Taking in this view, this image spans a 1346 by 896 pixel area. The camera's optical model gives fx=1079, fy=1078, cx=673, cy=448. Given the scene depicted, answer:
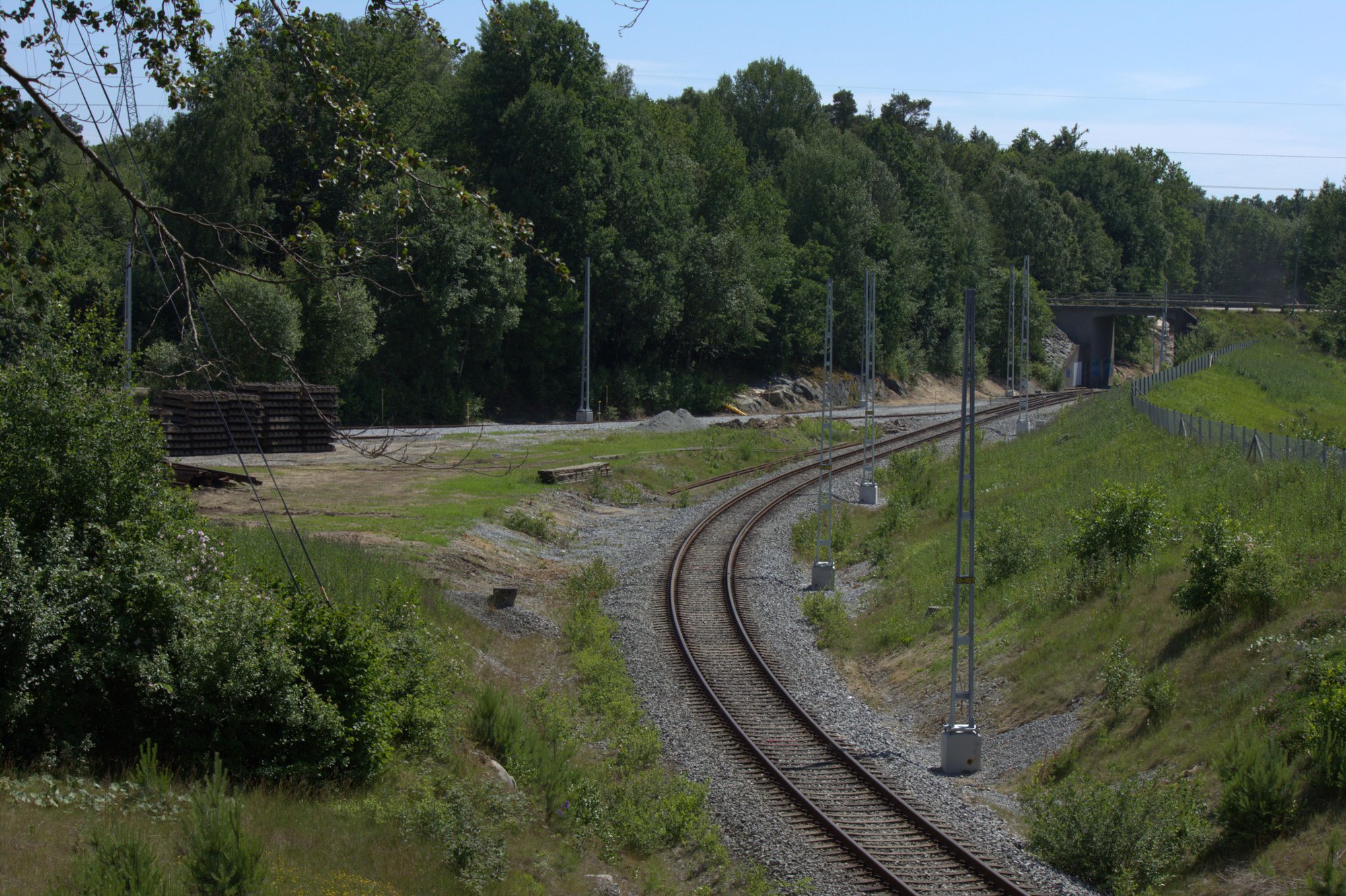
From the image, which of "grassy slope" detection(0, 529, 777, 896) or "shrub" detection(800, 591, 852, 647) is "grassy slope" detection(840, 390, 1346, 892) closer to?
"shrub" detection(800, 591, 852, 647)

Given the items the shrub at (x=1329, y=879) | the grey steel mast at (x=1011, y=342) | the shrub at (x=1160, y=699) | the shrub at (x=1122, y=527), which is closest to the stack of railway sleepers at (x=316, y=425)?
the shrub at (x=1122, y=527)

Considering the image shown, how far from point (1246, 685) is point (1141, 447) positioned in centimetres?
1821

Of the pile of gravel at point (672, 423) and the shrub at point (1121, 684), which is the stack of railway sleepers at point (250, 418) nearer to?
→ the pile of gravel at point (672, 423)

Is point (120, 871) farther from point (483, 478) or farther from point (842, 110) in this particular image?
point (842, 110)

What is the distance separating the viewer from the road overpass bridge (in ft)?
326

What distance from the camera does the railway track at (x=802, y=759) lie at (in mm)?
11906

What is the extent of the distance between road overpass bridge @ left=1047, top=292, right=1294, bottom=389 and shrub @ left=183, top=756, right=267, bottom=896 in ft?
317

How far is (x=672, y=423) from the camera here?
181 feet

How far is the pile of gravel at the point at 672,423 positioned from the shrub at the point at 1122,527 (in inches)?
1372

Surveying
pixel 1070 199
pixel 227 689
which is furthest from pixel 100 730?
pixel 1070 199

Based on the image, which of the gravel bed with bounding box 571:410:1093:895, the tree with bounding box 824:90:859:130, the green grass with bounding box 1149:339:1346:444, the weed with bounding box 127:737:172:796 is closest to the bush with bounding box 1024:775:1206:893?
the gravel bed with bounding box 571:410:1093:895

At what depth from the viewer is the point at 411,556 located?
24172 millimetres

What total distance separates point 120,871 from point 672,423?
4797 centimetres

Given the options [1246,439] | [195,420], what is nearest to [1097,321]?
[1246,439]
